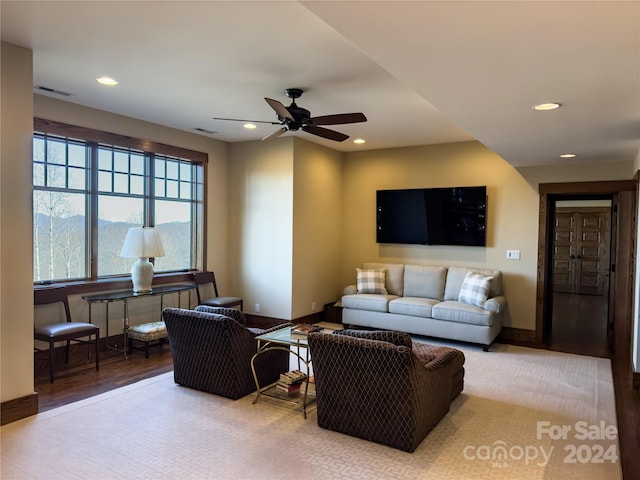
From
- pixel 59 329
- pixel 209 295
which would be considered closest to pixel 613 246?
pixel 209 295

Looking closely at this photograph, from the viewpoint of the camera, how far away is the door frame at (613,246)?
5.30m

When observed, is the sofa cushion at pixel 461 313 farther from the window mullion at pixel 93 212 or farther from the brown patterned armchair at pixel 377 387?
the window mullion at pixel 93 212

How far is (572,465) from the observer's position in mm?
2822

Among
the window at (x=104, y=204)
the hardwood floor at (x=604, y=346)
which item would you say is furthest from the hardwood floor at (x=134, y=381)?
the window at (x=104, y=204)

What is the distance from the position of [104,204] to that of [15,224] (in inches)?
83.0

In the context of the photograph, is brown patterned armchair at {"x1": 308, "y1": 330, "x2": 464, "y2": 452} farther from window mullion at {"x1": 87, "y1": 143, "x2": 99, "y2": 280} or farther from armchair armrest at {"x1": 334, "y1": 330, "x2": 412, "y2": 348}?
window mullion at {"x1": 87, "y1": 143, "x2": 99, "y2": 280}

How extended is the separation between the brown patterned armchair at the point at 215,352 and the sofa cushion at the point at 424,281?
3100 mm

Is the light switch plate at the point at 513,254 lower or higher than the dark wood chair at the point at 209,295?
higher

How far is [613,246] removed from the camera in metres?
6.23

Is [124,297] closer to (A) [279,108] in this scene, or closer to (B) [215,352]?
(B) [215,352]

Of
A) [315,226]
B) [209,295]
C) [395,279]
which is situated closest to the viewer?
[209,295]

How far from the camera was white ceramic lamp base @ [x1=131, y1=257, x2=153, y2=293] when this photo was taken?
207 inches

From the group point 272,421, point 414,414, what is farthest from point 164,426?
point 414,414

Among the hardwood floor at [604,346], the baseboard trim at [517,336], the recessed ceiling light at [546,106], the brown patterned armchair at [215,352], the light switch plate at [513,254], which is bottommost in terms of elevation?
the hardwood floor at [604,346]
